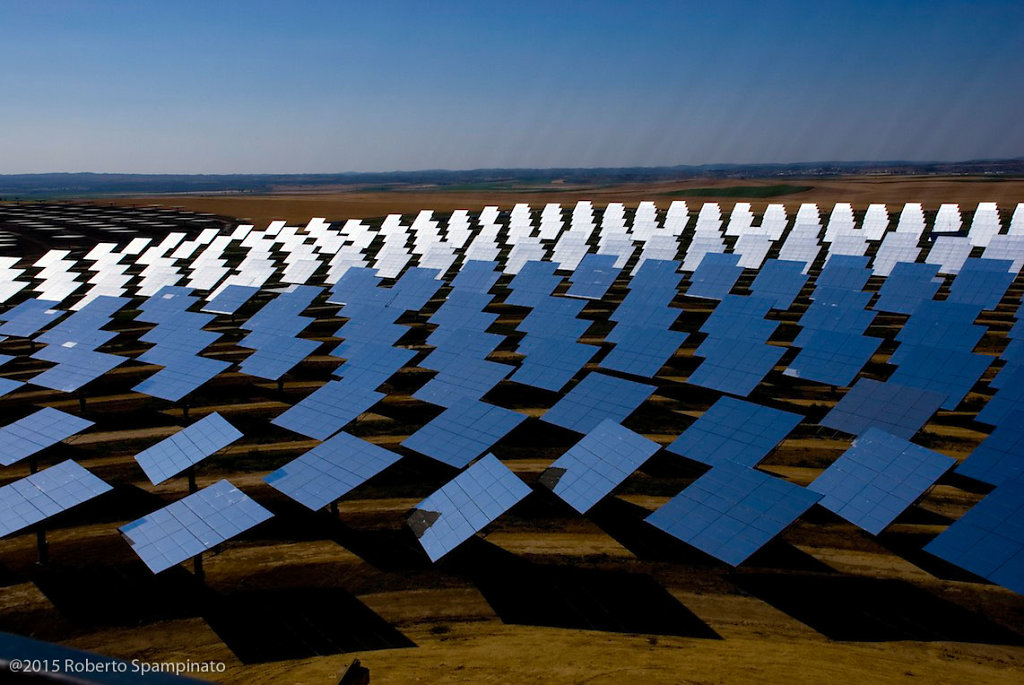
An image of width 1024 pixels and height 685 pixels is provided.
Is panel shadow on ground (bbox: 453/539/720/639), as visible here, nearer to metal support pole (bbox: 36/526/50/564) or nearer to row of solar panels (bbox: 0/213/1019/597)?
row of solar panels (bbox: 0/213/1019/597)

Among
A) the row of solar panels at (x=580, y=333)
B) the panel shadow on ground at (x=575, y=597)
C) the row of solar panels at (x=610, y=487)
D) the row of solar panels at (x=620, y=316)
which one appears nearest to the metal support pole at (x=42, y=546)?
the row of solar panels at (x=610, y=487)

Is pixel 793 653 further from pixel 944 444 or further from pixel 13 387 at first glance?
pixel 13 387

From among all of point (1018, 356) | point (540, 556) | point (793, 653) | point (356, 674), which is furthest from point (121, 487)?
point (1018, 356)

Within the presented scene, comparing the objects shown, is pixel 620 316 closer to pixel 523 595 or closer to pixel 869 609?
pixel 523 595

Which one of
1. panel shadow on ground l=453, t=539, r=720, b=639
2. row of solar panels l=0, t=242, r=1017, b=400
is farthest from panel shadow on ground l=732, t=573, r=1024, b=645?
row of solar panels l=0, t=242, r=1017, b=400

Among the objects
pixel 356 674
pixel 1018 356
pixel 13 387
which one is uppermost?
pixel 356 674

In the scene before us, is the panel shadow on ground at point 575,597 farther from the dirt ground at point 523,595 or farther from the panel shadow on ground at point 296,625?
the panel shadow on ground at point 296,625
